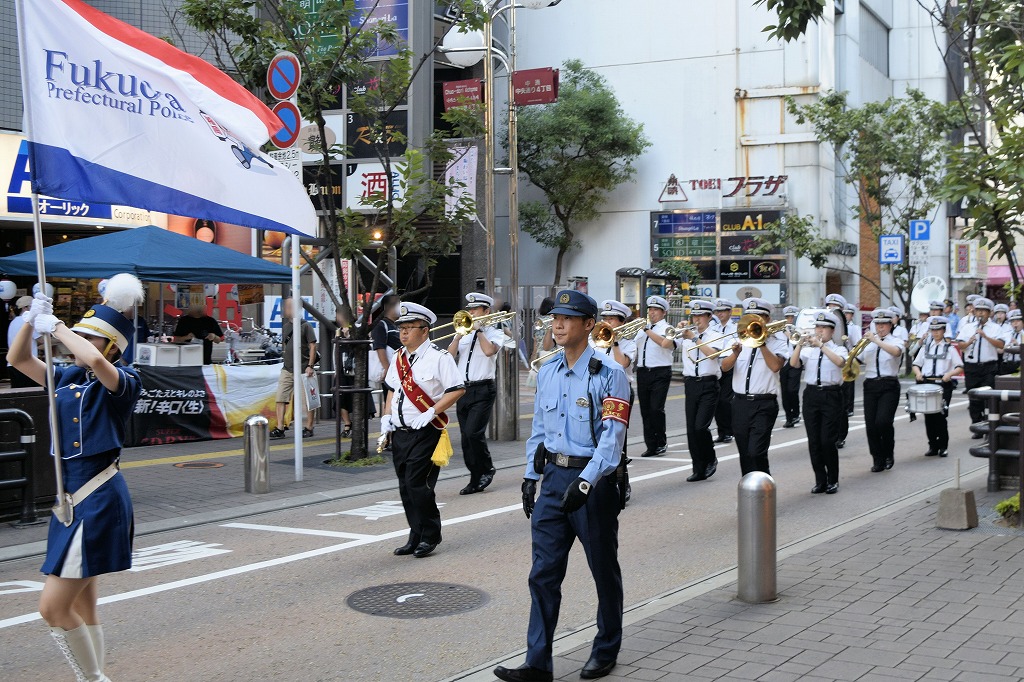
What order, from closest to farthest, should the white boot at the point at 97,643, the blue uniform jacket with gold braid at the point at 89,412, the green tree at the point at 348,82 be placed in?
the blue uniform jacket with gold braid at the point at 89,412 → the white boot at the point at 97,643 → the green tree at the point at 348,82

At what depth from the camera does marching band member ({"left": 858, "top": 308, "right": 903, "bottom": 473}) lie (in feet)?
45.3

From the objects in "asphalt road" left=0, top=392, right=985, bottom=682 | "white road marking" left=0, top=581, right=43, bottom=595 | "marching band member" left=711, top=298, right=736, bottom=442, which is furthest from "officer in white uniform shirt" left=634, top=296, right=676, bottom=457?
"white road marking" left=0, top=581, right=43, bottom=595

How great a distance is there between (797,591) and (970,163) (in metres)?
4.16

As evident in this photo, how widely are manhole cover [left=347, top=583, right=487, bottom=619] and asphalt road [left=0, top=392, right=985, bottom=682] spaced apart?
74 mm

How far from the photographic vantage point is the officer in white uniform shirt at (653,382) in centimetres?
1504

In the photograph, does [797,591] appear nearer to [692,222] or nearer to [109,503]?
[109,503]

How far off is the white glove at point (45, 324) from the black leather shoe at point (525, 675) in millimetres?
2745

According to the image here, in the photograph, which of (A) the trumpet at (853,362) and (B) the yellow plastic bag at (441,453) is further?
(A) the trumpet at (853,362)

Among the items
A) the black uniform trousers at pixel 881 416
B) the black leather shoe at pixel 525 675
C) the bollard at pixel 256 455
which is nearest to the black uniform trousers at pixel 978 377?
the black uniform trousers at pixel 881 416

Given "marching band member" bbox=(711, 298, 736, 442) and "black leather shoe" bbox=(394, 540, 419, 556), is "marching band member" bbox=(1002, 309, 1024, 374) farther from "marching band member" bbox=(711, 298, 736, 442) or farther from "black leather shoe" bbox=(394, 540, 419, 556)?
"black leather shoe" bbox=(394, 540, 419, 556)

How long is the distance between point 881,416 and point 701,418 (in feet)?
8.69

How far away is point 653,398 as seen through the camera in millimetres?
15188

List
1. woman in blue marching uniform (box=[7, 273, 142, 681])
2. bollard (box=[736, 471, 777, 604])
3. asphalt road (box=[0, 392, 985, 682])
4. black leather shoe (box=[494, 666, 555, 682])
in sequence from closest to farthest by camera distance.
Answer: woman in blue marching uniform (box=[7, 273, 142, 681]) < black leather shoe (box=[494, 666, 555, 682]) < asphalt road (box=[0, 392, 985, 682]) < bollard (box=[736, 471, 777, 604])

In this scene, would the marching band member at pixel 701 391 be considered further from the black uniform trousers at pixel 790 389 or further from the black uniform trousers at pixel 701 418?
the black uniform trousers at pixel 790 389
